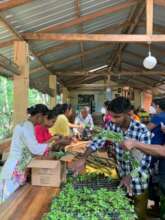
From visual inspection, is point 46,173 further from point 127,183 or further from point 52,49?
point 52,49

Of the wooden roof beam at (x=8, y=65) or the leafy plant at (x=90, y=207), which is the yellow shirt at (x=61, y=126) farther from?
the leafy plant at (x=90, y=207)

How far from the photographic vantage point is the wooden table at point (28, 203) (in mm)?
2424

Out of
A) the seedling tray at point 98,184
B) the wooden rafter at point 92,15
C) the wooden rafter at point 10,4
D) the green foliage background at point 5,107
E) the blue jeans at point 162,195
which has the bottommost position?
the blue jeans at point 162,195

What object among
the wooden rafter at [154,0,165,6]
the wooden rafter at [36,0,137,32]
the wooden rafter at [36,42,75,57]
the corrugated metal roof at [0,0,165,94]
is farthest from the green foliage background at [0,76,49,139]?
the wooden rafter at [154,0,165,6]

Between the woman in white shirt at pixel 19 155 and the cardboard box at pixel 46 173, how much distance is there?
12cm

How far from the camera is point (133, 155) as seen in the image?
101 inches

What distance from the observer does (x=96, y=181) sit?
294 cm

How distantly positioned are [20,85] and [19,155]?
3.79m

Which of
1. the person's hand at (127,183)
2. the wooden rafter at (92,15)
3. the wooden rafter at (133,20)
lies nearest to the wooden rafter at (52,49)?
the wooden rafter at (133,20)

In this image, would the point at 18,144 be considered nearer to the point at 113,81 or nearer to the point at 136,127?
the point at 136,127

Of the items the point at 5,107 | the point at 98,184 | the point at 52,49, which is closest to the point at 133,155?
the point at 98,184

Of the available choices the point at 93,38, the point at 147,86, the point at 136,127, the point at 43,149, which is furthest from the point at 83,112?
the point at 147,86

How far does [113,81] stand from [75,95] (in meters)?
2.49

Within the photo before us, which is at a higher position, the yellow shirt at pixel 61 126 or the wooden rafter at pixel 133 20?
the wooden rafter at pixel 133 20
